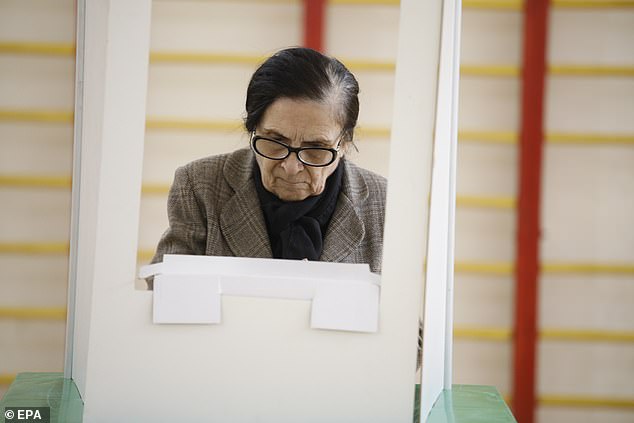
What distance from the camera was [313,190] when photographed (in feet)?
3.56

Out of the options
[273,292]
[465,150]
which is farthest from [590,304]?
[273,292]

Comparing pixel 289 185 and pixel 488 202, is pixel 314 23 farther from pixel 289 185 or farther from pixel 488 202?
pixel 289 185

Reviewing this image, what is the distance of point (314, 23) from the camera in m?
2.07

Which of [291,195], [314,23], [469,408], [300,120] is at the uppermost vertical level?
[314,23]

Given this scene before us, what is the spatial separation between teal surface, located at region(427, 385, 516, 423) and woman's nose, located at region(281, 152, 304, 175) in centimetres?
38

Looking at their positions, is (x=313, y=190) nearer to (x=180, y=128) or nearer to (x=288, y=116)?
(x=288, y=116)

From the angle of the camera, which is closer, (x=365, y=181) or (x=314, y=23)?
(x=365, y=181)

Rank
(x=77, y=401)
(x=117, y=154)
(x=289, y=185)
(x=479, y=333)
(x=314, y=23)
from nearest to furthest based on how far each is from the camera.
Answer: (x=117, y=154), (x=77, y=401), (x=289, y=185), (x=314, y=23), (x=479, y=333)

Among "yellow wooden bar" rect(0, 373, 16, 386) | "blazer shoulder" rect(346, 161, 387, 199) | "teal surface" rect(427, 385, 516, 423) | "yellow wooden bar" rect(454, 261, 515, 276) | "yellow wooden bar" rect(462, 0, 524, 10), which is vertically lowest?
"yellow wooden bar" rect(0, 373, 16, 386)

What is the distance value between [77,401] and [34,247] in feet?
5.10

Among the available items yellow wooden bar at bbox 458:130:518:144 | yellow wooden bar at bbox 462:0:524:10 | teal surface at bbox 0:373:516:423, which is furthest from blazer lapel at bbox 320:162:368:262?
yellow wooden bar at bbox 462:0:524:10

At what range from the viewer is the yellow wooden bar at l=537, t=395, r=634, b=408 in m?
2.18

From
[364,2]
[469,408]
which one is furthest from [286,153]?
[364,2]

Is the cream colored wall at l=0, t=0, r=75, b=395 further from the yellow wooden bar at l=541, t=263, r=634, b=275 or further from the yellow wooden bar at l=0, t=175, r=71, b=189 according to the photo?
the yellow wooden bar at l=541, t=263, r=634, b=275
